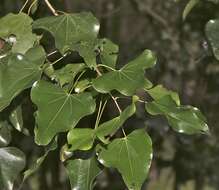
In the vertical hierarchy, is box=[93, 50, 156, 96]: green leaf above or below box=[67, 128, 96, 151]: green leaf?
above

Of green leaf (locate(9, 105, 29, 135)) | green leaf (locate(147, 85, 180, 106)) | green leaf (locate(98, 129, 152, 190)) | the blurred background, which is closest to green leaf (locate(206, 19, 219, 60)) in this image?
green leaf (locate(147, 85, 180, 106))

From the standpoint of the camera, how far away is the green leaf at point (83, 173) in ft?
3.10

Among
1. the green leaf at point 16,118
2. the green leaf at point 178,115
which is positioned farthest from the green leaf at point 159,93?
the green leaf at point 16,118

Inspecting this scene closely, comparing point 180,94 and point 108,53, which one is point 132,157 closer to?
point 108,53

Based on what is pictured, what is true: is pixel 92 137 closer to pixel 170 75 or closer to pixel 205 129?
pixel 205 129

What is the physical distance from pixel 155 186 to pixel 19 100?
5.28ft

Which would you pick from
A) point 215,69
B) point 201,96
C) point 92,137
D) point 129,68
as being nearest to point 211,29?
point 129,68

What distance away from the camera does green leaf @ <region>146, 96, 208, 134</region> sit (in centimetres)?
85

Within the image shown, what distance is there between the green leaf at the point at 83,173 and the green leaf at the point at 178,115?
0.52ft

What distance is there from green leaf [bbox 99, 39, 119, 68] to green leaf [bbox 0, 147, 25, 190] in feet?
0.83

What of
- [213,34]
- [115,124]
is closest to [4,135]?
[115,124]

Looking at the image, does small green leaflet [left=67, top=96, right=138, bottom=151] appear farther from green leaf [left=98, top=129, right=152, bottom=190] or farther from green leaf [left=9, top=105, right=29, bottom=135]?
green leaf [left=9, top=105, right=29, bottom=135]

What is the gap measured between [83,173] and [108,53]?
0.67 ft

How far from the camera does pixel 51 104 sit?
0.85 meters
